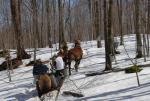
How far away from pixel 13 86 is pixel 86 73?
3478 millimetres

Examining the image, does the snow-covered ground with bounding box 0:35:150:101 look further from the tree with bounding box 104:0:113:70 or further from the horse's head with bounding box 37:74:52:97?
the tree with bounding box 104:0:113:70

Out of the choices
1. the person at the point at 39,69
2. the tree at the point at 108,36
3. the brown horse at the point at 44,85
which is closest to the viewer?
the brown horse at the point at 44,85

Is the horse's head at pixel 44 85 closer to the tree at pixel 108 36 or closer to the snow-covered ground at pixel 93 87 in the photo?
the snow-covered ground at pixel 93 87

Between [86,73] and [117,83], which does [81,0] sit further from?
[117,83]

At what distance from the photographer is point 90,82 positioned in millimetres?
16094

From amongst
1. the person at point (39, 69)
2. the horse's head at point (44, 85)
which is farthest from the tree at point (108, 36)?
the horse's head at point (44, 85)

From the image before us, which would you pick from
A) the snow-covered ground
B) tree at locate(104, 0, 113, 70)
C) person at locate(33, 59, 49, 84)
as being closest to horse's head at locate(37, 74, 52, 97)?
the snow-covered ground

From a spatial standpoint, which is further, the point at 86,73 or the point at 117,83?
the point at 86,73

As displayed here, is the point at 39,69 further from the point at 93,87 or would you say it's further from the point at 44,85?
the point at 93,87

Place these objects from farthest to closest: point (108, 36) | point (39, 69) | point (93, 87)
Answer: point (108, 36), point (39, 69), point (93, 87)

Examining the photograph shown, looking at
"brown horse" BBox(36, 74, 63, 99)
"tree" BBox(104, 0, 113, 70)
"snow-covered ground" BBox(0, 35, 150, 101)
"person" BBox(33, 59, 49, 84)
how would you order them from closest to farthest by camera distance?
"snow-covered ground" BBox(0, 35, 150, 101) → "brown horse" BBox(36, 74, 63, 99) → "person" BBox(33, 59, 49, 84) → "tree" BBox(104, 0, 113, 70)

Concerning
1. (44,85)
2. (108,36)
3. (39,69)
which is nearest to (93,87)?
(44,85)

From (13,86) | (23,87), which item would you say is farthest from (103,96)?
(13,86)

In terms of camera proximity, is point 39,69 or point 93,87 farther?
point 39,69
